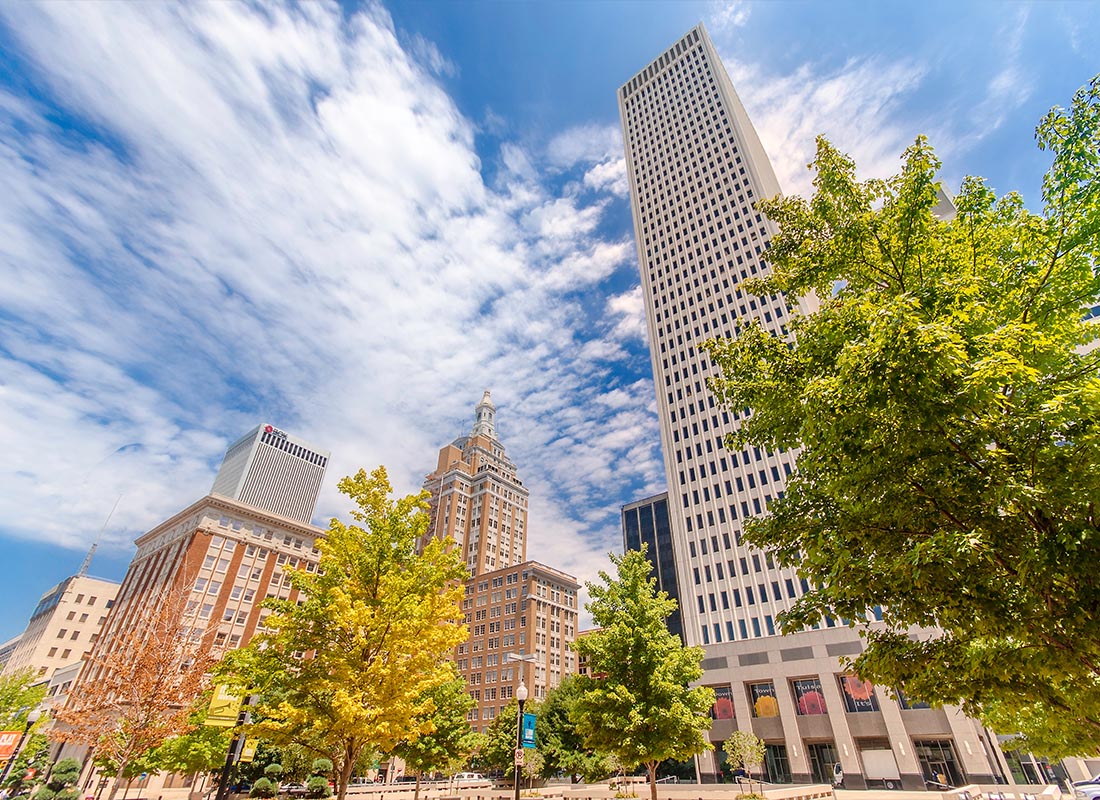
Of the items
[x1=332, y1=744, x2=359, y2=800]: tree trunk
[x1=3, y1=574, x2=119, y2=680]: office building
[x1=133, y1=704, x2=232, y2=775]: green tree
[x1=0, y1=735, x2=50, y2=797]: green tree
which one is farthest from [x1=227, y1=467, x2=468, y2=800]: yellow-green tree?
[x1=3, y1=574, x2=119, y2=680]: office building

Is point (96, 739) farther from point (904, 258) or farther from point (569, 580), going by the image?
point (569, 580)

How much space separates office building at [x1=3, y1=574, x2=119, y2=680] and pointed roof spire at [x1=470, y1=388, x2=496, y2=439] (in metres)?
93.3

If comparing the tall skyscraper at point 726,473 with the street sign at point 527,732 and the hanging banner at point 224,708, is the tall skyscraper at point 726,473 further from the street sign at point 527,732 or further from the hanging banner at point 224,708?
the hanging banner at point 224,708

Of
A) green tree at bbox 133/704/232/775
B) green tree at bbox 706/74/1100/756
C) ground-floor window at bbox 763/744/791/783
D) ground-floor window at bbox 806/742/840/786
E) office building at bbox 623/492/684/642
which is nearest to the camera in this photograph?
green tree at bbox 706/74/1100/756

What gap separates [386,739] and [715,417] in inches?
2322

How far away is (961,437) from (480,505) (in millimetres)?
120973

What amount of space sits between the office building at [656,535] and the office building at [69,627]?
112285mm

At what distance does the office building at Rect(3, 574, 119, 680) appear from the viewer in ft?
328

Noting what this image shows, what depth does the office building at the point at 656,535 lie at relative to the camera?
9675 cm

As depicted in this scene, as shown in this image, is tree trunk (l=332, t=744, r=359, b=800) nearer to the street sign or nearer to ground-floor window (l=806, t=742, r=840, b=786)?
the street sign

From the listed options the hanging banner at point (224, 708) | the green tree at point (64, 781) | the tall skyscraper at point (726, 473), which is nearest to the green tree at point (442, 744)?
the hanging banner at point (224, 708)

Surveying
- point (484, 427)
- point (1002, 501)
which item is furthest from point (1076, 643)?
point (484, 427)

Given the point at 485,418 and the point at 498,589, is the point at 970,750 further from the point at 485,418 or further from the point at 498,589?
the point at 485,418

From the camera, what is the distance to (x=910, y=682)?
332 inches
